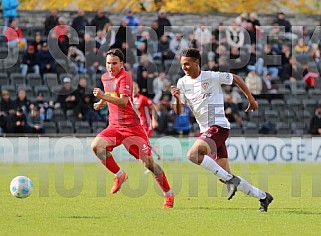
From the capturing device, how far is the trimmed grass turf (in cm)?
1009

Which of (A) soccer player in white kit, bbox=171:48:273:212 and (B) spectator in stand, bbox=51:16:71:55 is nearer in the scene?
(A) soccer player in white kit, bbox=171:48:273:212

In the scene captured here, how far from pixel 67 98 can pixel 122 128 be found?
37.5 ft

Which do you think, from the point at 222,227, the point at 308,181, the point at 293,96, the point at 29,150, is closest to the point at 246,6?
the point at 293,96

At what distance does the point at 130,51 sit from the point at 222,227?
15279 mm

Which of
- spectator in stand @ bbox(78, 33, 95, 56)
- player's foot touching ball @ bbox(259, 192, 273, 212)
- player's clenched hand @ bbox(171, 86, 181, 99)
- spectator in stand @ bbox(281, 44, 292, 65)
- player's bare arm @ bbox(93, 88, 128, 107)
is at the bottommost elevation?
player's foot touching ball @ bbox(259, 192, 273, 212)

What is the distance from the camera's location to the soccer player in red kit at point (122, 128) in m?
12.5

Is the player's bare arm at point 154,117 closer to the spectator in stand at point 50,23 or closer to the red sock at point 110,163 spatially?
the red sock at point 110,163

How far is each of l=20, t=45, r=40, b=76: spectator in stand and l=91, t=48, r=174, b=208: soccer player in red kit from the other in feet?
40.2

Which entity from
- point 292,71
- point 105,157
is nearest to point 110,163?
point 105,157

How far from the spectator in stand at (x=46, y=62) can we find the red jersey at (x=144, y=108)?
17.2 ft

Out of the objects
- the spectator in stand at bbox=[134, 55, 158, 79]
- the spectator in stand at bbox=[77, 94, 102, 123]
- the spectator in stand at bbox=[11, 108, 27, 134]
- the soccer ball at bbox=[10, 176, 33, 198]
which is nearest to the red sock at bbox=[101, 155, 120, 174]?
the soccer ball at bbox=[10, 176, 33, 198]

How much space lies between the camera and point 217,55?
26000 mm

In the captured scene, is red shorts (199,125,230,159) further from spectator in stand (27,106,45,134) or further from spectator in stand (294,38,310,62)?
spectator in stand (294,38,310,62)

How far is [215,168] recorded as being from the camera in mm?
11609
